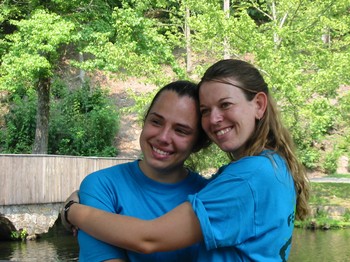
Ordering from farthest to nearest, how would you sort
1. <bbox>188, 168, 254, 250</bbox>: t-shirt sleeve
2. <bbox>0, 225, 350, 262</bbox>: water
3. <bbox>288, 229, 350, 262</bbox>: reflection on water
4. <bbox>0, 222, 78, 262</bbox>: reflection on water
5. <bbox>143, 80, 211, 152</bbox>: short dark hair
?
1. <bbox>0, 222, 78, 262</bbox>: reflection on water
2. <bbox>0, 225, 350, 262</bbox>: water
3. <bbox>288, 229, 350, 262</bbox>: reflection on water
4. <bbox>143, 80, 211, 152</bbox>: short dark hair
5. <bbox>188, 168, 254, 250</bbox>: t-shirt sleeve

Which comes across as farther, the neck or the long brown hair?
the neck

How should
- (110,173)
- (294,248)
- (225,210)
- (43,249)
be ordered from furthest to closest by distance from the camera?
(43,249), (294,248), (110,173), (225,210)

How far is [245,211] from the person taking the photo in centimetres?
184

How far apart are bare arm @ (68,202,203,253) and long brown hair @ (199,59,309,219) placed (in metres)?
0.33

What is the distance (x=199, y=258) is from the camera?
1.91 meters

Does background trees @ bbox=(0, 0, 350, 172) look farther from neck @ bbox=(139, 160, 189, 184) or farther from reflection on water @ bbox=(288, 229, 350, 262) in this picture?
neck @ bbox=(139, 160, 189, 184)

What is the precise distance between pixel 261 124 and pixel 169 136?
0.30 meters

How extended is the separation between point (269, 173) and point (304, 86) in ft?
54.2

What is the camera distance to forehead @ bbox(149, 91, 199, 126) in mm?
2150

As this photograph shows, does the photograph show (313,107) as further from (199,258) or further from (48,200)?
(199,258)

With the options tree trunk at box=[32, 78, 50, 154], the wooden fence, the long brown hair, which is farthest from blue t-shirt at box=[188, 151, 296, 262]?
tree trunk at box=[32, 78, 50, 154]

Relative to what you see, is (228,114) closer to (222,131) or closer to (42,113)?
(222,131)

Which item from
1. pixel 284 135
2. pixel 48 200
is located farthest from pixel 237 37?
pixel 284 135

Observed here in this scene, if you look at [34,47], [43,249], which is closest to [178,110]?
[43,249]
